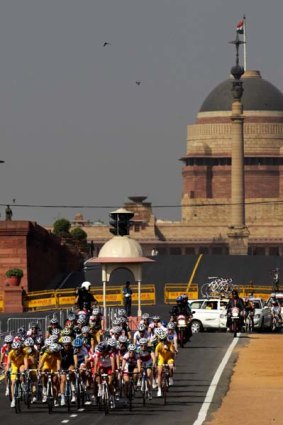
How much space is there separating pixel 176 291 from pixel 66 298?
10234mm

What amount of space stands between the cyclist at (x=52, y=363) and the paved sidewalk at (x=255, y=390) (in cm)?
320

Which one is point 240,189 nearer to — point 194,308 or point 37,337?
point 194,308

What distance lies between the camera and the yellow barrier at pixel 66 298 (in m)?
86.4

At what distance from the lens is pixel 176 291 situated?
98.1 meters

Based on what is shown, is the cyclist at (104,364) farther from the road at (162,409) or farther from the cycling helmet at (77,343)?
the cycling helmet at (77,343)

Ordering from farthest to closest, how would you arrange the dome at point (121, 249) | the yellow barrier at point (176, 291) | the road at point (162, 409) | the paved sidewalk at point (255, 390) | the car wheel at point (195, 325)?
the yellow barrier at point (176, 291), the dome at point (121, 249), the car wheel at point (195, 325), the paved sidewalk at point (255, 390), the road at point (162, 409)

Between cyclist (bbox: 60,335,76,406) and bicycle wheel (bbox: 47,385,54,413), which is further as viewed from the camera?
cyclist (bbox: 60,335,76,406)

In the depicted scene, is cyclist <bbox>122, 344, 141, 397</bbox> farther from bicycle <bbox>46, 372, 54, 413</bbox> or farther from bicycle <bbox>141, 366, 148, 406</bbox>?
bicycle <bbox>46, 372, 54, 413</bbox>

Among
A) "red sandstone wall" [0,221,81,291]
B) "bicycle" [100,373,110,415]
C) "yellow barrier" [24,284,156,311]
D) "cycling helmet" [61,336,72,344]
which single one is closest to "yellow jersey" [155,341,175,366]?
"cycling helmet" [61,336,72,344]

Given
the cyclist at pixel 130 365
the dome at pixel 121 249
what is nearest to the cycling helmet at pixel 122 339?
the cyclist at pixel 130 365

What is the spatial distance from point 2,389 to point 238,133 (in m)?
145

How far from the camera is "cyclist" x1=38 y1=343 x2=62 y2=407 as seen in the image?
37875 millimetres

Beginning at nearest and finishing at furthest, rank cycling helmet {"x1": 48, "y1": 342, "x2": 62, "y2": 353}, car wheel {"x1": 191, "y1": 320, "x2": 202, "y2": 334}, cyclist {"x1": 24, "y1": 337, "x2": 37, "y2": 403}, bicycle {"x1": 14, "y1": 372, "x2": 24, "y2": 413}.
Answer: bicycle {"x1": 14, "y1": 372, "x2": 24, "y2": 413}
cycling helmet {"x1": 48, "y1": 342, "x2": 62, "y2": 353}
cyclist {"x1": 24, "y1": 337, "x2": 37, "y2": 403}
car wheel {"x1": 191, "y1": 320, "x2": 202, "y2": 334}

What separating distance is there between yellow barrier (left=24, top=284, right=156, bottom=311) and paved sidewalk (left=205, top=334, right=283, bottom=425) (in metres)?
25.7
